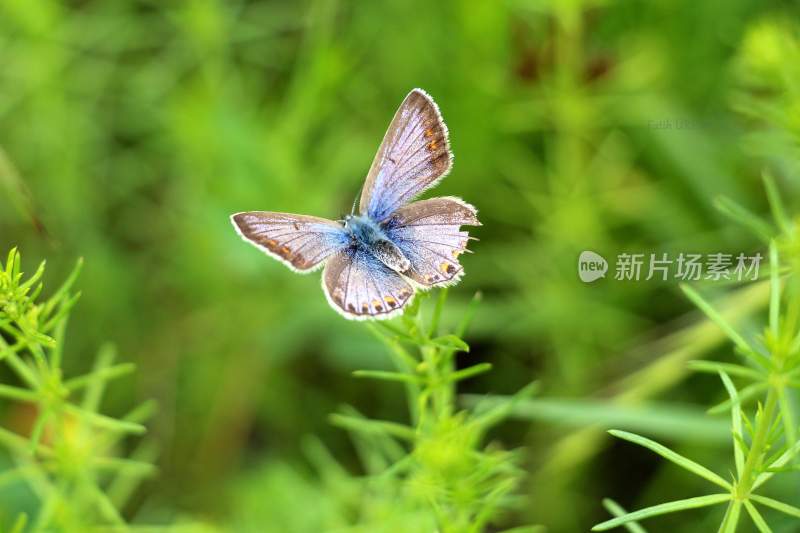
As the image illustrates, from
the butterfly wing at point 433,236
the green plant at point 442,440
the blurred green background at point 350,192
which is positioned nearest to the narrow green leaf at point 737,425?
the green plant at point 442,440

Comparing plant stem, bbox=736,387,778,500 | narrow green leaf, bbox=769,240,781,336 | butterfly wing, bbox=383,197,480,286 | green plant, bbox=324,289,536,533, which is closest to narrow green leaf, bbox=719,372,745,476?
plant stem, bbox=736,387,778,500

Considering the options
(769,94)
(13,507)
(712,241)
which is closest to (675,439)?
(712,241)

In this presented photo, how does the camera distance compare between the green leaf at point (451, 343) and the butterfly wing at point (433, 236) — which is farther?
the butterfly wing at point (433, 236)

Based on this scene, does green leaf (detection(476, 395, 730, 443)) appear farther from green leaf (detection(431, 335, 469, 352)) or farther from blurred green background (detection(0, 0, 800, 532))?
green leaf (detection(431, 335, 469, 352))

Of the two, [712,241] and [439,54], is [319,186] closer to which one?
[439,54]

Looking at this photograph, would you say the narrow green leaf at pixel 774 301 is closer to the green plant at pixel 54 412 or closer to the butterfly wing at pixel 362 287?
the butterfly wing at pixel 362 287

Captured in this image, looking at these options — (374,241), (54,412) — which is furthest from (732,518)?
(54,412)
